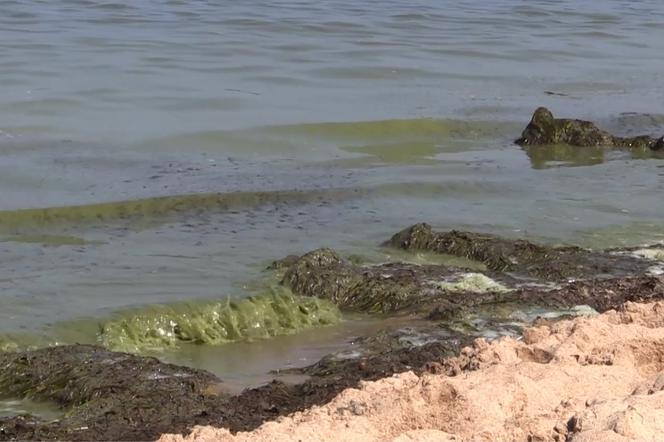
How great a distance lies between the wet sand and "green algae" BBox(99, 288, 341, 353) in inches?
62.6

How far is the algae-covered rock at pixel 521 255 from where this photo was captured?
7.70 m

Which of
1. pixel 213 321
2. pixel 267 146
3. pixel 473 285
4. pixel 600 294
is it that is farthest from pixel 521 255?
pixel 267 146

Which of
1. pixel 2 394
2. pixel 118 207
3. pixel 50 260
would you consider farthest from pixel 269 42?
pixel 2 394

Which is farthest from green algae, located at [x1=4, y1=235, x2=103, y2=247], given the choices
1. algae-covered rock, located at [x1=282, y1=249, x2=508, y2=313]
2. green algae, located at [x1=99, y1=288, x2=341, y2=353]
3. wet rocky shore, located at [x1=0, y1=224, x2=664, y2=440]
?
algae-covered rock, located at [x1=282, y1=249, x2=508, y2=313]

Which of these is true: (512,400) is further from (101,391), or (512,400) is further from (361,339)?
(101,391)

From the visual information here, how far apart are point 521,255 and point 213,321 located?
217 centimetres

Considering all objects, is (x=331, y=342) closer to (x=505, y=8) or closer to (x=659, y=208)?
(x=659, y=208)

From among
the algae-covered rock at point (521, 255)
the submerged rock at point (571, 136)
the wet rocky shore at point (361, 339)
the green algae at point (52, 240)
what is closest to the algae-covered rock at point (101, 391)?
the wet rocky shore at point (361, 339)

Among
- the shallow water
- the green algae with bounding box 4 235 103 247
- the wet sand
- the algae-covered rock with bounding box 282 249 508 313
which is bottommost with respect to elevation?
the green algae with bounding box 4 235 103 247

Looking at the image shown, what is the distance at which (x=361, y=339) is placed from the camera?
6559 mm

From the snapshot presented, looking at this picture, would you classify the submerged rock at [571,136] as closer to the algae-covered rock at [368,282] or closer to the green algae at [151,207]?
the green algae at [151,207]

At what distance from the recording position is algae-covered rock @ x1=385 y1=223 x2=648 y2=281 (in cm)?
770

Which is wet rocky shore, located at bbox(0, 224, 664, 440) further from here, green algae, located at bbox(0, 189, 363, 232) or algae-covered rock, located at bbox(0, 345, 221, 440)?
green algae, located at bbox(0, 189, 363, 232)

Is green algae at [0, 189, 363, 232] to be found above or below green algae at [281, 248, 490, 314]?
below
